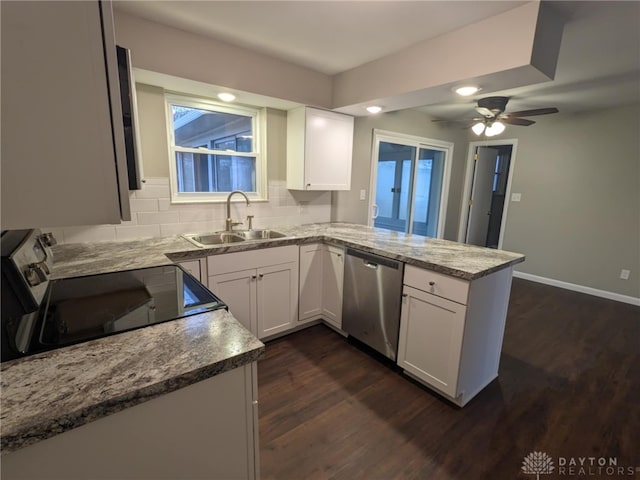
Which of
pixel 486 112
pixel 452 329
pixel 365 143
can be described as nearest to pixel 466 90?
pixel 486 112

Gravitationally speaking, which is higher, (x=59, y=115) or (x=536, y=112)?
(x=536, y=112)

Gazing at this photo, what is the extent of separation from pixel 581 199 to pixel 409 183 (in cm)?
224

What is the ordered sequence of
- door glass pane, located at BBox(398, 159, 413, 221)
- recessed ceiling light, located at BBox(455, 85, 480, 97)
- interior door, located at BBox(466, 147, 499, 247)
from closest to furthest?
recessed ceiling light, located at BBox(455, 85, 480, 97), door glass pane, located at BBox(398, 159, 413, 221), interior door, located at BBox(466, 147, 499, 247)

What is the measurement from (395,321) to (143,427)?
1.76 metres

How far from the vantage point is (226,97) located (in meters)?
2.61

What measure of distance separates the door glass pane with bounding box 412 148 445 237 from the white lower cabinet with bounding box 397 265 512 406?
2.75 meters

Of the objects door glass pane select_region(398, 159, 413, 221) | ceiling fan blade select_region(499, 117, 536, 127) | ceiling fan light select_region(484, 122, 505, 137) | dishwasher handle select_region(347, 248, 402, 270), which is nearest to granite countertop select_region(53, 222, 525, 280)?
dishwasher handle select_region(347, 248, 402, 270)

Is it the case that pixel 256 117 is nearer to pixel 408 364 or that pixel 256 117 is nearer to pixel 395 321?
pixel 395 321

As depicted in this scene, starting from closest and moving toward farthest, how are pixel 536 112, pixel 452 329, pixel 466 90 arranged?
pixel 452 329
pixel 466 90
pixel 536 112

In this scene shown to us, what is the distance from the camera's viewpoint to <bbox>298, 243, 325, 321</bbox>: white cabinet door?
270 centimetres

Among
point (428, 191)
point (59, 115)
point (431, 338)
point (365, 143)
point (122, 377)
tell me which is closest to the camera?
point (59, 115)

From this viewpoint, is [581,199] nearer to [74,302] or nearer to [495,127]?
[495,127]

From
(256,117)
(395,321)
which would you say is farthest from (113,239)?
(395,321)

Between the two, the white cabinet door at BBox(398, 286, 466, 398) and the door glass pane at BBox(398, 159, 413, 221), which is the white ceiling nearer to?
the white cabinet door at BBox(398, 286, 466, 398)
